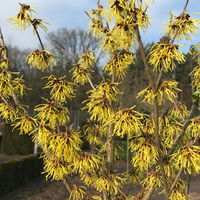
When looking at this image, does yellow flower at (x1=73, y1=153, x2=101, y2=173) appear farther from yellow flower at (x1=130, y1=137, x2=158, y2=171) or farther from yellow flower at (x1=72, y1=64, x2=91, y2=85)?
yellow flower at (x1=72, y1=64, x2=91, y2=85)

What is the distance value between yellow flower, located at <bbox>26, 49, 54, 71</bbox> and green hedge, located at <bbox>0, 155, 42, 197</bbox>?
6.48 meters

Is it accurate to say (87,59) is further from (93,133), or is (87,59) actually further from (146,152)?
(146,152)

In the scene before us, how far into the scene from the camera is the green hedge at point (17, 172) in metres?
7.95

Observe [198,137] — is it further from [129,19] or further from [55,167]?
[55,167]

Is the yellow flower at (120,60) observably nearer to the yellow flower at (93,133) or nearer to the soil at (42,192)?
the yellow flower at (93,133)

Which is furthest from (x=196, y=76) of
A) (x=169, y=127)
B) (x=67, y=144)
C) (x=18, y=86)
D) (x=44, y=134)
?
(x=18, y=86)

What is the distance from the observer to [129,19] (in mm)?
1739

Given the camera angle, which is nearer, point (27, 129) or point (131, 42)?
point (131, 42)

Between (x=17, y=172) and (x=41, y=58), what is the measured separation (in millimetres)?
7348

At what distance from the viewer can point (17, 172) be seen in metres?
8.74

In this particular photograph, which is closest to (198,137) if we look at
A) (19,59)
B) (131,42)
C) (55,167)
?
(131,42)

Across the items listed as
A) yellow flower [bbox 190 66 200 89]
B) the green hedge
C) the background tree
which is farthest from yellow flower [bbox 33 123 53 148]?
the green hedge

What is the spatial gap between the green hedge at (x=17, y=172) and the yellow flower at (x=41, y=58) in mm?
6477

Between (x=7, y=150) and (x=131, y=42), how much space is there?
11.9 m
